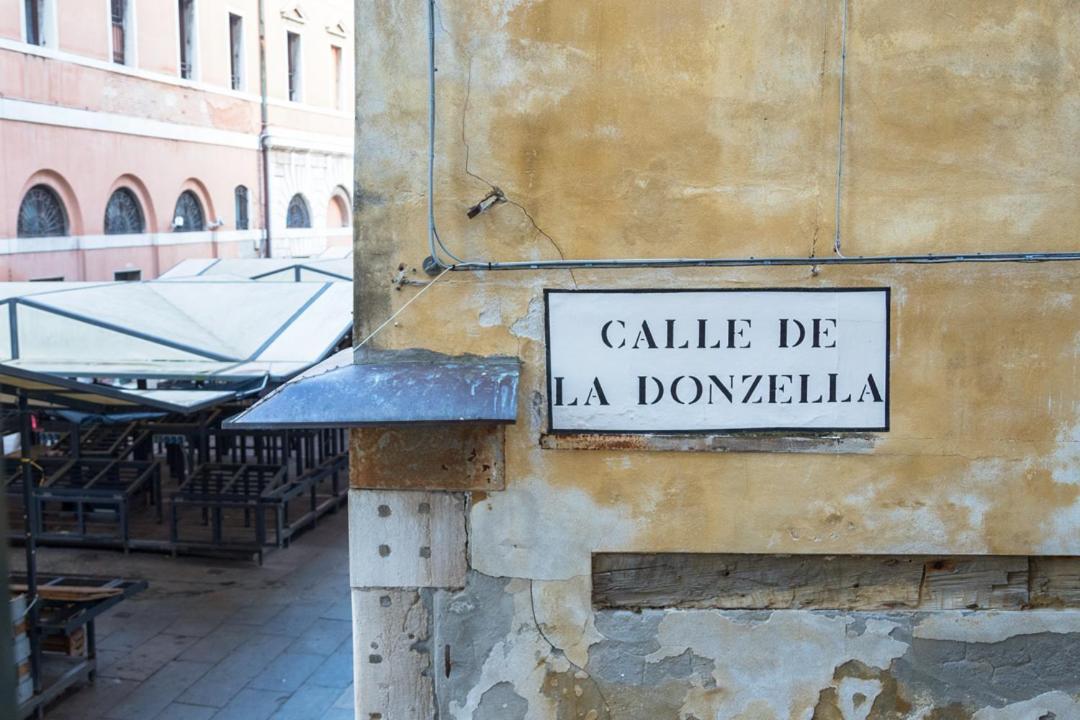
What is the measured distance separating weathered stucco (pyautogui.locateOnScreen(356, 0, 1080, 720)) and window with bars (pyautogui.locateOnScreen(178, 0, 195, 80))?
18.4 meters

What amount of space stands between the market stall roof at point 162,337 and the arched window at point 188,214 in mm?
9475

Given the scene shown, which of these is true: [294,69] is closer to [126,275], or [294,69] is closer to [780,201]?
[126,275]

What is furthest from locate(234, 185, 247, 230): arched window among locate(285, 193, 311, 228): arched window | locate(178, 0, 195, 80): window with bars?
locate(178, 0, 195, 80): window with bars

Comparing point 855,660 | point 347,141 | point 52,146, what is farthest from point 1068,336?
point 347,141

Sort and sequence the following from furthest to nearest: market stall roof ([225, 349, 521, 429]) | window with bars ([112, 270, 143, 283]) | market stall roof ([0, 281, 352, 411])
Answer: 1. window with bars ([112, 270, 143, 283])
2. market stall roof ([0, 281, 352, 411])
3. market stall roof ([225, 349, 521, 429])

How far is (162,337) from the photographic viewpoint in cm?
956

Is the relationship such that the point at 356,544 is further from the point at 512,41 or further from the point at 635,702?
the point at 512,41

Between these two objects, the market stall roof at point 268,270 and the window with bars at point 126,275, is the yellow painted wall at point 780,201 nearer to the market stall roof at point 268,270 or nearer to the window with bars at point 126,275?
the market stall roof at point 268,270

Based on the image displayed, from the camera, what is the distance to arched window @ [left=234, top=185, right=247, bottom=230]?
22875 millimetres

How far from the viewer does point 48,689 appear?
7.50m

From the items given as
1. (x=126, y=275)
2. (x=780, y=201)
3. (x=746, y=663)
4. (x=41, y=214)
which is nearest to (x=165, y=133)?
(x=126, y=275)

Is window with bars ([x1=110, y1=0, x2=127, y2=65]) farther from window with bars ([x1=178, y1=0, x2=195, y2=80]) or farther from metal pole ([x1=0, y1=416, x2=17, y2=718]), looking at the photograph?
metal pole ([x1=0, y1=416, x2=17, y2=718])

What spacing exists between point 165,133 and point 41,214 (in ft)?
12.2

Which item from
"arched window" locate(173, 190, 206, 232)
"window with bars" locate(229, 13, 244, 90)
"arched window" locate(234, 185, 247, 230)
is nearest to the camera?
"arched window" locate(173, 190, 206, 232)
